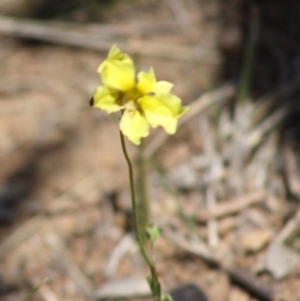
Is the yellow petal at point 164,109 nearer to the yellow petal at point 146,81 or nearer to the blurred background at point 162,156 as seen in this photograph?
the yellow petal at point 146,81

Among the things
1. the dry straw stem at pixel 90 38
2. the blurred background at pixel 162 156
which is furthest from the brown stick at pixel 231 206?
the dry straw stem at pixel 90 38

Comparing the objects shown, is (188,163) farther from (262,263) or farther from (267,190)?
(262,263)

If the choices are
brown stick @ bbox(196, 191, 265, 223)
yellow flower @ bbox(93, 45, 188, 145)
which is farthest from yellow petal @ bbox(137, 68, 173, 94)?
brown stick @ bbox(196, 191, 265, 223)

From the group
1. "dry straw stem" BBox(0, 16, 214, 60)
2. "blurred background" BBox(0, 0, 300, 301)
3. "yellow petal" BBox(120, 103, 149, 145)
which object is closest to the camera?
"yellow petal" BBox(120, 103, 149, 145)

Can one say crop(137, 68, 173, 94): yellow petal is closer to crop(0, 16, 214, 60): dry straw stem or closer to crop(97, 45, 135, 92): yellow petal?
crop(97, 45, 135, 92): yellow petal

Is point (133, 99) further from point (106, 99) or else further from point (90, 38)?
point (90, 38)

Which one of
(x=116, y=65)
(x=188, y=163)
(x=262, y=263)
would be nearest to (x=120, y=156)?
(x=188, y=163)

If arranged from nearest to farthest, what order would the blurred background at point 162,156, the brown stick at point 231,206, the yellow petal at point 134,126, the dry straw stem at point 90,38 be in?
the yellow petal at point 134,126, the blurred background at point 162,156, the brown stick at point 231,206, the dry straw stem at point 90,38
